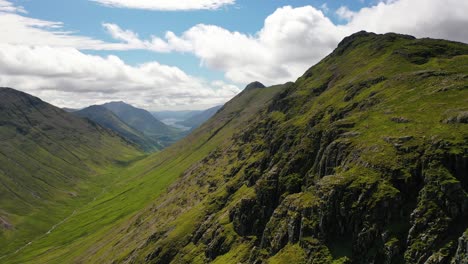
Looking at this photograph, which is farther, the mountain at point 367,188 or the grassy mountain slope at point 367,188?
the grassy mountain slope at point 367,188

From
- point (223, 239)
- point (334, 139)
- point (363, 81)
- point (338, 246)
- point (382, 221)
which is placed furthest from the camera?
point (363, 81)

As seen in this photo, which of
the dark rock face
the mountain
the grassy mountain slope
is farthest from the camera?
the grassy mountain slope

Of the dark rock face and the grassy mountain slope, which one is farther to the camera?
the grassy mountain slope

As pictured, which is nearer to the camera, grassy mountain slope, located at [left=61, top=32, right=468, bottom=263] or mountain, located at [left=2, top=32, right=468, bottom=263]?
mountain, located at [left=2, top=32, right=468, bottom=263]

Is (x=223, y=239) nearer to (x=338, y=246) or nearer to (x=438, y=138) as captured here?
(x=338, y=246)

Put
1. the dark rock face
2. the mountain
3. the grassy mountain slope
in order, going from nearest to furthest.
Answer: the dark rock face
the mountain
the grassy mountain slope

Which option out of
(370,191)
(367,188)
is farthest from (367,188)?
(370,191)

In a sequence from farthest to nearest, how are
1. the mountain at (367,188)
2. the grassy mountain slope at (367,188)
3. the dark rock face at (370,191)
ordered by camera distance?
the grassy mountain slope at (367,188)
the mountain at (367,188)
the dark rock face at (370,191)

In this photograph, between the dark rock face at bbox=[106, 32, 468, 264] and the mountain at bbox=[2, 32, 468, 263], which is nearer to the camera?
the dark rock face at bbox=[106, 32, 468, 264]

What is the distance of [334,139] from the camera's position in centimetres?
13275

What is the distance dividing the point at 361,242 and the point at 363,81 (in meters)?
110

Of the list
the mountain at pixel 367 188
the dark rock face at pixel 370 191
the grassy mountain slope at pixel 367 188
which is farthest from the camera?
the grassy mountain slope at pixel 367 188

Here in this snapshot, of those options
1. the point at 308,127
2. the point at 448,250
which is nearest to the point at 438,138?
the point at 448,250

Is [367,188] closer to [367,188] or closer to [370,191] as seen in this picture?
[367,188]
